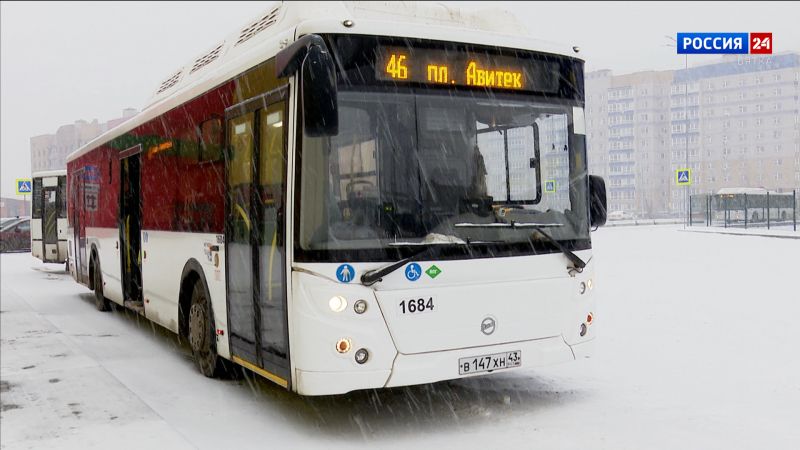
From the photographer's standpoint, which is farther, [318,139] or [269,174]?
[269,174]

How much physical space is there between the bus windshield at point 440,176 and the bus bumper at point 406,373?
2.45 feet

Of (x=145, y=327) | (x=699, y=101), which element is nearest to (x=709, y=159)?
(x=699, y=101)

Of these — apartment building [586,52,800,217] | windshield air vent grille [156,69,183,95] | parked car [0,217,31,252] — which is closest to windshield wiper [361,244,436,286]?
windshield air vent grille [156,69,183,95]

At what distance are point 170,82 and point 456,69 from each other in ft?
20.2

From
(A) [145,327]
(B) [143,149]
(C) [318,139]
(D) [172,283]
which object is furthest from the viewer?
(A) [145,327]

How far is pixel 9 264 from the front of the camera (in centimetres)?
2861

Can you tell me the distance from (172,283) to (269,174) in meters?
3.37

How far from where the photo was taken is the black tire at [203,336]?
7938 mm

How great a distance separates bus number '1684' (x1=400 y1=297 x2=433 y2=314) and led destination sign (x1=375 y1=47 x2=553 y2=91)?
1594 mm

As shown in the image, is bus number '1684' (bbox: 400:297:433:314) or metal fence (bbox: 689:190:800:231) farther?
metal fence (bbox: 689:190:800:231)

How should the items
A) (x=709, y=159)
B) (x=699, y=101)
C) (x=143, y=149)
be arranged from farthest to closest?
(x=699, y=101), (x=709, y=159), (x=143, y=149)

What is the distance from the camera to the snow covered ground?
6.00 meters

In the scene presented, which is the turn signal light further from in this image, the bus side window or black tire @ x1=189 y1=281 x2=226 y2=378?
the bus side window

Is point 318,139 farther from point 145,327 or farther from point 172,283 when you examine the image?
point 145,327
